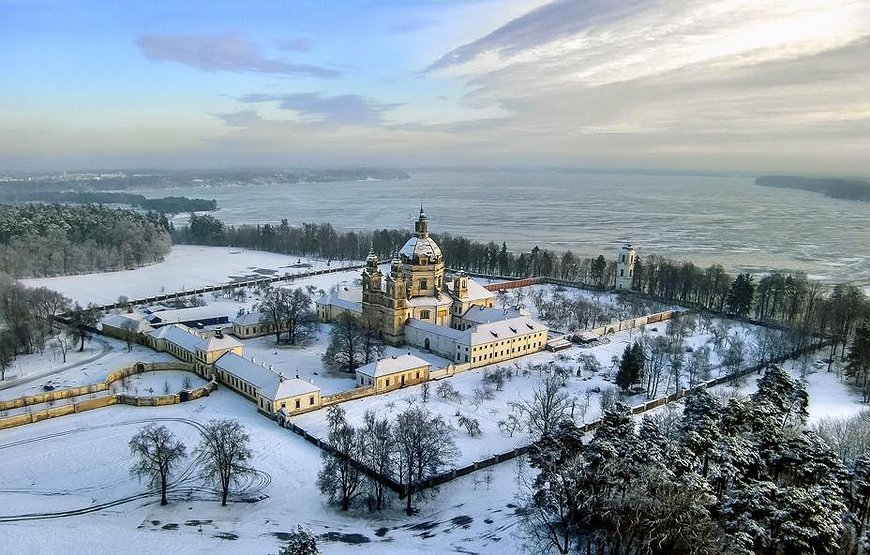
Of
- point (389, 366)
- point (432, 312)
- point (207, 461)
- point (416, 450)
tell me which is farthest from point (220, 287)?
point (416, 450)

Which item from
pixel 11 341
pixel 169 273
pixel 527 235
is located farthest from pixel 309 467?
pixel 527 235

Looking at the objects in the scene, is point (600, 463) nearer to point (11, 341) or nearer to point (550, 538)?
point (550, 538)

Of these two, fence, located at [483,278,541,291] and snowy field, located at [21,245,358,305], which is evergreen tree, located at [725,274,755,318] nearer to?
fence, located at [483,278,541,291]

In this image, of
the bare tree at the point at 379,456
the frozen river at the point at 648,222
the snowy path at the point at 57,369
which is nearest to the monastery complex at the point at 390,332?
the snowy path at the point at 57,369

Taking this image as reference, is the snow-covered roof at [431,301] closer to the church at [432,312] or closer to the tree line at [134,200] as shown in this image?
the church at [432,312]

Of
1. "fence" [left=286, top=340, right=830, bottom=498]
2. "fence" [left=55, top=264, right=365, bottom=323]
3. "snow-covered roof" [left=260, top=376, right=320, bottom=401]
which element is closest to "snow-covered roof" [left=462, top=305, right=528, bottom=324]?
"fence" [left=286, top=340, right=830, bottom=498]
